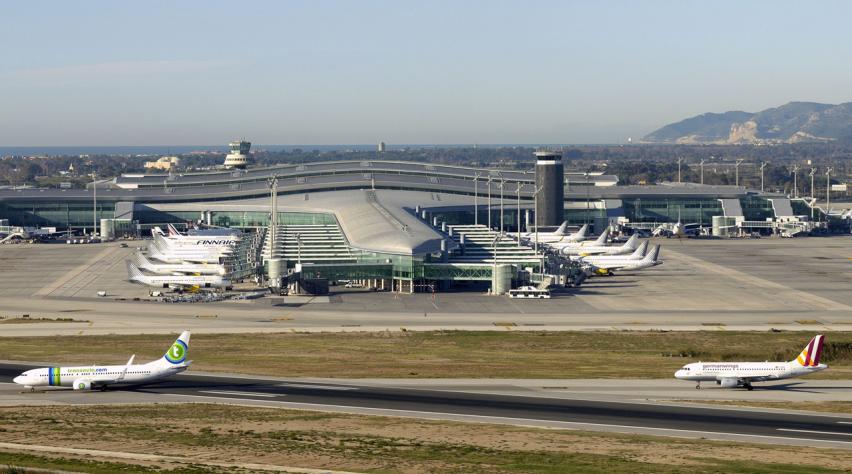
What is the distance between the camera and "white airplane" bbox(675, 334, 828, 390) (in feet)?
269

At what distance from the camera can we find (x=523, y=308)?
132m

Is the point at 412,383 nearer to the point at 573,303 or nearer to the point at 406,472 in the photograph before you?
the point at 406,472

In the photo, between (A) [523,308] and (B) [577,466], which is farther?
(A) [523,308]

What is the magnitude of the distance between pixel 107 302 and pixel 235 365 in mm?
48401

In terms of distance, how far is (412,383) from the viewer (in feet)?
276

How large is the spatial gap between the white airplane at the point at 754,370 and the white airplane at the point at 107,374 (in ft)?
112

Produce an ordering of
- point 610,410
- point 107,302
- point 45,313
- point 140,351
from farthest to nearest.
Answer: point 107,302 → point 45,313 → point 140,351 → point 610,410

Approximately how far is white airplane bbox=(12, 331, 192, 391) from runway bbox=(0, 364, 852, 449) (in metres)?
0.85

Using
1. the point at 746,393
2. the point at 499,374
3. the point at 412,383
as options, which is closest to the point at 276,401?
the point at 412,383

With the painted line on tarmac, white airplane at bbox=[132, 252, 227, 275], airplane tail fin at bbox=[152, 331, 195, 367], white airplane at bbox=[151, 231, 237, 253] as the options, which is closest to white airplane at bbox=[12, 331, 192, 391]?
airplane tail fin at bbox=[152, 331, 195, 367]

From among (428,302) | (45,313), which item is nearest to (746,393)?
(428,302)

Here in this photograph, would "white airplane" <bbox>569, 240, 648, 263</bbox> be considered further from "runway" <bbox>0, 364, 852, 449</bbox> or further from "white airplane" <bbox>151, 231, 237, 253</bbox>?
"runway" <bbox>0, 364, 852, 449</bbox>

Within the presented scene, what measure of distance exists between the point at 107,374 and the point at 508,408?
1068 inches

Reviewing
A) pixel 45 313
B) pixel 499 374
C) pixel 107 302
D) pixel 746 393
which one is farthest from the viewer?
pixel 107 302
